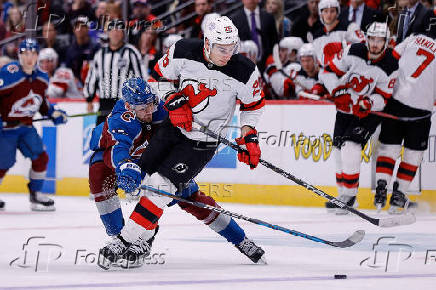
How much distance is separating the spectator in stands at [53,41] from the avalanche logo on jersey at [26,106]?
10.3 feet

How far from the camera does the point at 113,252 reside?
16.8ft

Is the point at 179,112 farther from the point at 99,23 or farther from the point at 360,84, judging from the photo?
the point at 99,23

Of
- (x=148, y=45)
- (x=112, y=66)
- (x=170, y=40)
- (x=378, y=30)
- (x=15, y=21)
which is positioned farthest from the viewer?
(x=15, y=21)

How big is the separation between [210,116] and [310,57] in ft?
14.3

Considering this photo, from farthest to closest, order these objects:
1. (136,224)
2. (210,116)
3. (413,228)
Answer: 1. (413,228)
2. (210,116)
3. (136,224)

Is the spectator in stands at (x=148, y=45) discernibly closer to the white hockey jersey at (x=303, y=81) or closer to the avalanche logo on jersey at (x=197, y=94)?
the white hockey jersey at (x=303, y=81)

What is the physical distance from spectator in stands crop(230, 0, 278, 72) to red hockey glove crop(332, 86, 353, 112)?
4.83 feet

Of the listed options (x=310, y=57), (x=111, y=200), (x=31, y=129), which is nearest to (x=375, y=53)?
(x=310, y=57)

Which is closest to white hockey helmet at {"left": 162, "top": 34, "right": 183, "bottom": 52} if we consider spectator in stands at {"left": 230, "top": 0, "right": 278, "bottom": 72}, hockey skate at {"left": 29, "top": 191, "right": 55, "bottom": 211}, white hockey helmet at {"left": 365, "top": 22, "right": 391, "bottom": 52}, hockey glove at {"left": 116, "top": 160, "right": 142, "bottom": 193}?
spectator in stands at {"left": 230, "top": 0, "right": 278, "bottom": 72}

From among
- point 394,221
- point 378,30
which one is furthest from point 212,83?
point 378,30

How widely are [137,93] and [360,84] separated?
3725mm

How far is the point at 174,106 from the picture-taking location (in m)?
5.33

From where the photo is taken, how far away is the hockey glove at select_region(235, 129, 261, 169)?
5379 millimetres

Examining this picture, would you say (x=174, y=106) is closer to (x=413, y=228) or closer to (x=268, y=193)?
(x=413, y=228)
